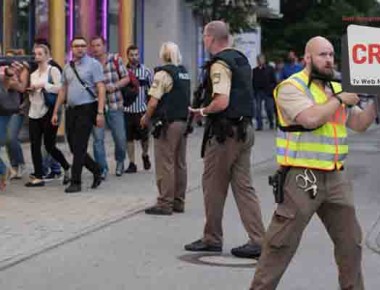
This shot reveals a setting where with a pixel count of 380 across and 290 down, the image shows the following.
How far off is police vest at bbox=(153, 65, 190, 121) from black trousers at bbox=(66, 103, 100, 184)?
1.60 meters

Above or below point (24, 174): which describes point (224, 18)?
above

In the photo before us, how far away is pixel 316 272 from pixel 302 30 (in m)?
33.5

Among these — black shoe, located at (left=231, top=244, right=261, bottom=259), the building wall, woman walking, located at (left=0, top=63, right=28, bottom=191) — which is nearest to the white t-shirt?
woman walking, located at (left=0, top=63, right=28, bottom=191)

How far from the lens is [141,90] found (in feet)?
43.7

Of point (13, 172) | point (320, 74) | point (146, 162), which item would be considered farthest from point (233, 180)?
point (146, 162)

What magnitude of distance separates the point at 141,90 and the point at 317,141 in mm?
8037

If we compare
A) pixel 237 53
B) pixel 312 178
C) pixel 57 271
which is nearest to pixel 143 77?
pixel 237 53

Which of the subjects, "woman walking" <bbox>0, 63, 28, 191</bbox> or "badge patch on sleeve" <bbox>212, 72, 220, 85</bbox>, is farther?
"woman walking" <bbox>0, 63, 28, 191</bbox>

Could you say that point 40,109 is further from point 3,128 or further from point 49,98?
point 3,128

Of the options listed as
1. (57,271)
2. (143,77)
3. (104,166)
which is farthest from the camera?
(143,77)

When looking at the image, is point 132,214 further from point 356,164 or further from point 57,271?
point 356,164

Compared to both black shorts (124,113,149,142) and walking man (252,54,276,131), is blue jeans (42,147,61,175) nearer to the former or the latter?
black shorts (124,113,149,142)

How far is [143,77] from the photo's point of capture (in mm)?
13547

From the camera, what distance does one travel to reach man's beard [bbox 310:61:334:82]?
547cm
